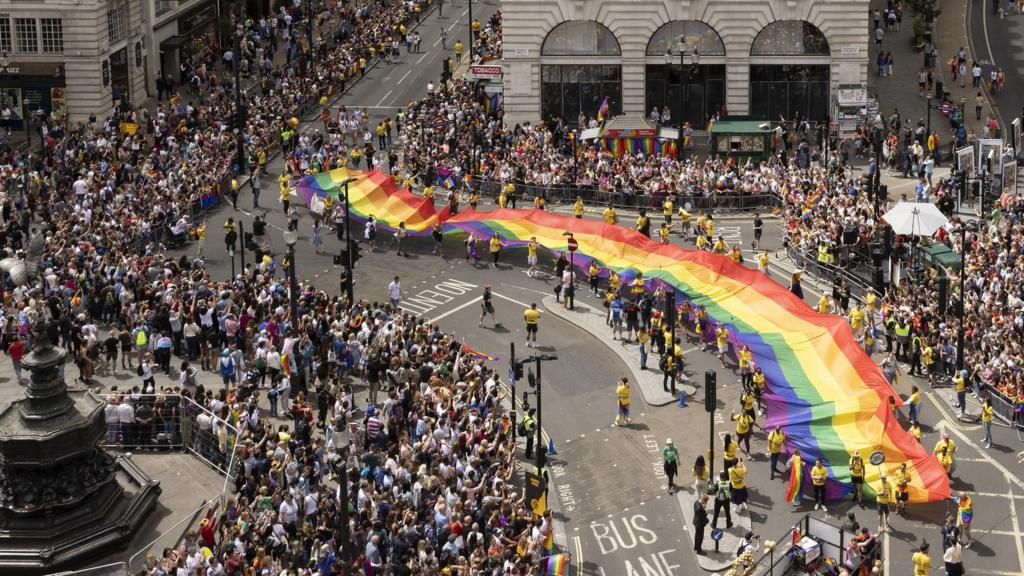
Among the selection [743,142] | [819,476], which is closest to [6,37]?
[743,142]

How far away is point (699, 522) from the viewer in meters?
45.9

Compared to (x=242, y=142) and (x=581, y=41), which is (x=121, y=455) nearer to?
(x=242, y=142)

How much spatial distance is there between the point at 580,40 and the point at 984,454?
40156 millimetres

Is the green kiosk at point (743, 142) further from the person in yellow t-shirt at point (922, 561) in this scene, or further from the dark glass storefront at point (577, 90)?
the person in yellow t-shirt at point (922, 561)

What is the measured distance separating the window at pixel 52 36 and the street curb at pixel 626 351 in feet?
110

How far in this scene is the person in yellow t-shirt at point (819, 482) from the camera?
159 ft

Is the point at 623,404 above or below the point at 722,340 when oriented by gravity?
below

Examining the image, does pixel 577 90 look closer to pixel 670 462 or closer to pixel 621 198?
pixel 621 198

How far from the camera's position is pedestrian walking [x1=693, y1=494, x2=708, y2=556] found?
45781 mm

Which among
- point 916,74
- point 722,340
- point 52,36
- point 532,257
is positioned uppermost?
point 52,36

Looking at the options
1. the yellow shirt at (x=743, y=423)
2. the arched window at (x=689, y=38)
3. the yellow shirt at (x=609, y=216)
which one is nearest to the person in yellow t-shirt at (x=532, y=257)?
the yellow shirt at (x=609, y=216)

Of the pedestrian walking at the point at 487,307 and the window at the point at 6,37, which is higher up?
the window at the point at 6,37

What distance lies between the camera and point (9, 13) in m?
85.0

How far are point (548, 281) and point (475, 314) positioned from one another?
14.5 ft
